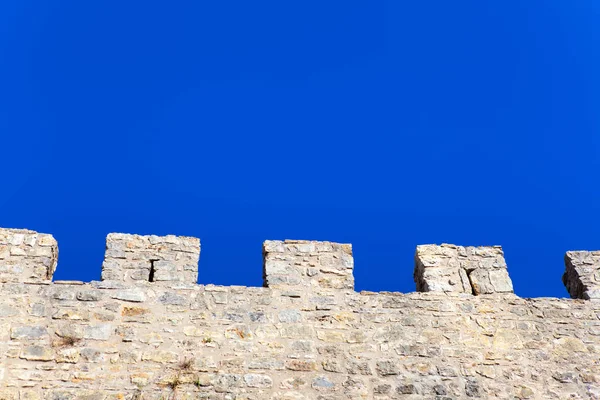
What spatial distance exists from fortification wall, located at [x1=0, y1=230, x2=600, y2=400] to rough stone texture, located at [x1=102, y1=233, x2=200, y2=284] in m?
0.01

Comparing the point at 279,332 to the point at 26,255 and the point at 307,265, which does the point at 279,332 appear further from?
the point at 26,255

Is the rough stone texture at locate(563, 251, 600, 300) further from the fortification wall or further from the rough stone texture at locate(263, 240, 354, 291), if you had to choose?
the rough stone texture at locate(263, 240, 354, 291)

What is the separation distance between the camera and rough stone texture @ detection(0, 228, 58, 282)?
5.82m

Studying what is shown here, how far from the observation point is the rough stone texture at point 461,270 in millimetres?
6473

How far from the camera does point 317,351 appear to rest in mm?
5695

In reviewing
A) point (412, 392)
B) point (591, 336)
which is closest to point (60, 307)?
point (412, 392)

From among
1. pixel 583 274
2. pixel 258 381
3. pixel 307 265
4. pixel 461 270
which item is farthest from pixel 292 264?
pixel 583 274

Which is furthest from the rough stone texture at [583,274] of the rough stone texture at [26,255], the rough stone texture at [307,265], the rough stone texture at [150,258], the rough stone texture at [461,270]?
the rough stone texture at [26,255]

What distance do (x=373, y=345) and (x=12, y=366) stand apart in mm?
3319

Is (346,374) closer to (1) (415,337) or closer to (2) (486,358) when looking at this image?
(1) (415,337)

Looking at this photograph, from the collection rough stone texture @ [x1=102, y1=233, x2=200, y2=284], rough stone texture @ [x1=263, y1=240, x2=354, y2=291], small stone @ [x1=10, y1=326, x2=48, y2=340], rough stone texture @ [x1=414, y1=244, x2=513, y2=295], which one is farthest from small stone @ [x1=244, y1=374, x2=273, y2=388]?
rough stone texture @ [x1=414, y1=244, x2=513, y2=295]

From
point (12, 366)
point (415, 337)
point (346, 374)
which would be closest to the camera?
point (12, 366)

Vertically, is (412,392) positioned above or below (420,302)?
below

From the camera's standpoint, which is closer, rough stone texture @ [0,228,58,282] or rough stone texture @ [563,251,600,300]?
rough stone texture @ [0,228,58,282]
